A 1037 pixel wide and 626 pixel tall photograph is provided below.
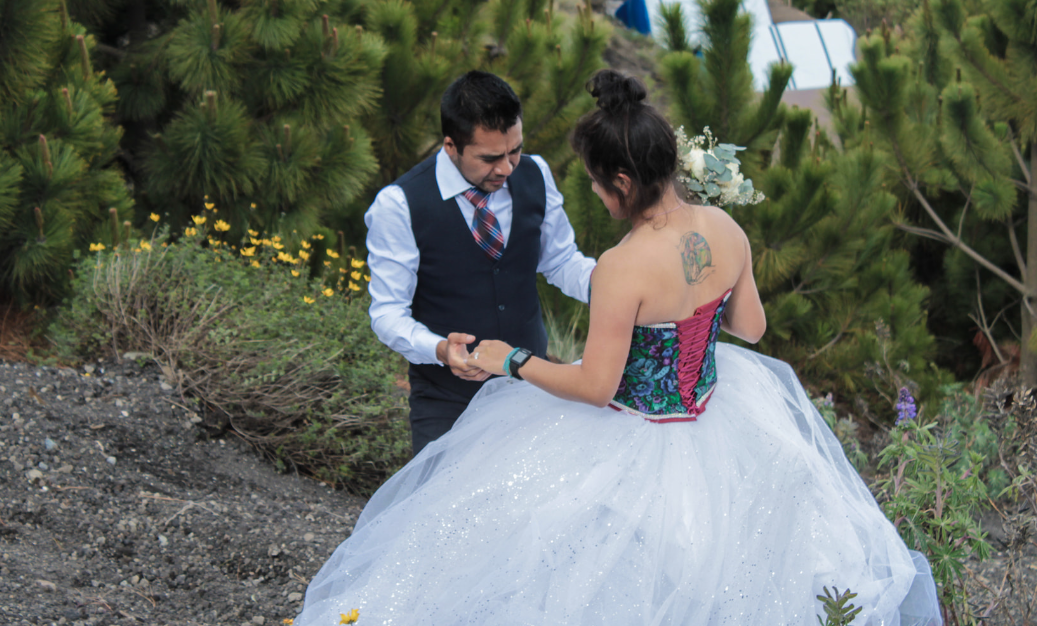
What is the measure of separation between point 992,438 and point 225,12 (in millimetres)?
4205

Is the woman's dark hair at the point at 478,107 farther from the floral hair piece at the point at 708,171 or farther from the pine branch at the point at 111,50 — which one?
the pine branch at the point at 111,50

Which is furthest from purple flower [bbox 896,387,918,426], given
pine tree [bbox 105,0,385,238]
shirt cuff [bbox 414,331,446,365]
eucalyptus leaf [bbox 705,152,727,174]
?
pine tree [bbox 105,0,385,238]

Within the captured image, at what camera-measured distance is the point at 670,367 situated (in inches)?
73.7

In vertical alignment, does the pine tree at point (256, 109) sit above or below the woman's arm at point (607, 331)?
below

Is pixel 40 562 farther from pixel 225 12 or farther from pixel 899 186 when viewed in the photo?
pixel 899 186

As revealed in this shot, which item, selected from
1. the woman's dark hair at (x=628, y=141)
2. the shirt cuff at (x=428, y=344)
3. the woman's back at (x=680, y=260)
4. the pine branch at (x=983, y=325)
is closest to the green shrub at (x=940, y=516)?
the woman's back at (x=680, y=260)

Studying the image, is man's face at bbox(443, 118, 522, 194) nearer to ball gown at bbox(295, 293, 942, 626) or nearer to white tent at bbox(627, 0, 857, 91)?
ball gown at bbox(295, 293, 942, 626)

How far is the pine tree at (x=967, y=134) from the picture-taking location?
17.4ft

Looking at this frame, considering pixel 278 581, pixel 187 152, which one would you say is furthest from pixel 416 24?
pixel 278 581

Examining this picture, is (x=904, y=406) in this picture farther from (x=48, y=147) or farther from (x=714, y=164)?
(x=48, y=147)

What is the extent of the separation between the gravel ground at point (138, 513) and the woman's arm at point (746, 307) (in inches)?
59.8

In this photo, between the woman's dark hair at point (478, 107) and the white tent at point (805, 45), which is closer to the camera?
the woman's dark hair at point (478, 107)

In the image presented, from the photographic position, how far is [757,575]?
1.69m

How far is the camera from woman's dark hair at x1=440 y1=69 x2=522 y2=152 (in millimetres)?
2150
